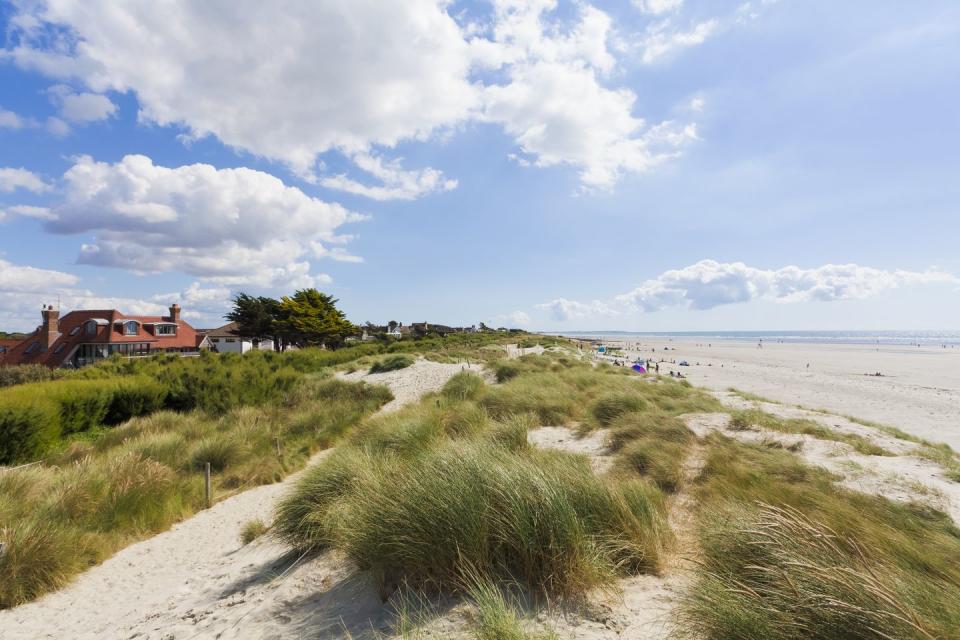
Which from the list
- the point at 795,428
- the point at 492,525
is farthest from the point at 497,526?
the point at 795,428

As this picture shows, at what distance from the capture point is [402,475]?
3932 mm

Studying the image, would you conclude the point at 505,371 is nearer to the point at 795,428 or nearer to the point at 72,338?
the point at 795,428

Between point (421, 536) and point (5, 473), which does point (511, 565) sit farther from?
point (5, 473)

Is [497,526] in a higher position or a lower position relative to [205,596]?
higher

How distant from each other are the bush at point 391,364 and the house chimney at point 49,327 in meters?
29.6

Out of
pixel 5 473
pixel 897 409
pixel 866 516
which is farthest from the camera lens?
pixel 897 409

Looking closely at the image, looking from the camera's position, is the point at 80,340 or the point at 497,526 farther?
the point at 80,340

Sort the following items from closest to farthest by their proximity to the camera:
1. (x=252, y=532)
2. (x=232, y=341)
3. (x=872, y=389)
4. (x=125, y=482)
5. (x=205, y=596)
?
(x=205, y=596) < (x=252, y=532) < (x=125, y=482) < (x=872, y=389) < (x=232, y=341)

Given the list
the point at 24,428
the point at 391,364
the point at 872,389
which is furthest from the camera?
the point at 391,364

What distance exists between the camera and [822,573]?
7.00 feet

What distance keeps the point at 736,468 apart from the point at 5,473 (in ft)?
36.4

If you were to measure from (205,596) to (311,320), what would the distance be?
1696 inches

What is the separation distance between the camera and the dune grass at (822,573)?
6.26 feet

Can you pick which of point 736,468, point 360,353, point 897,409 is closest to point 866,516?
point 736,468
